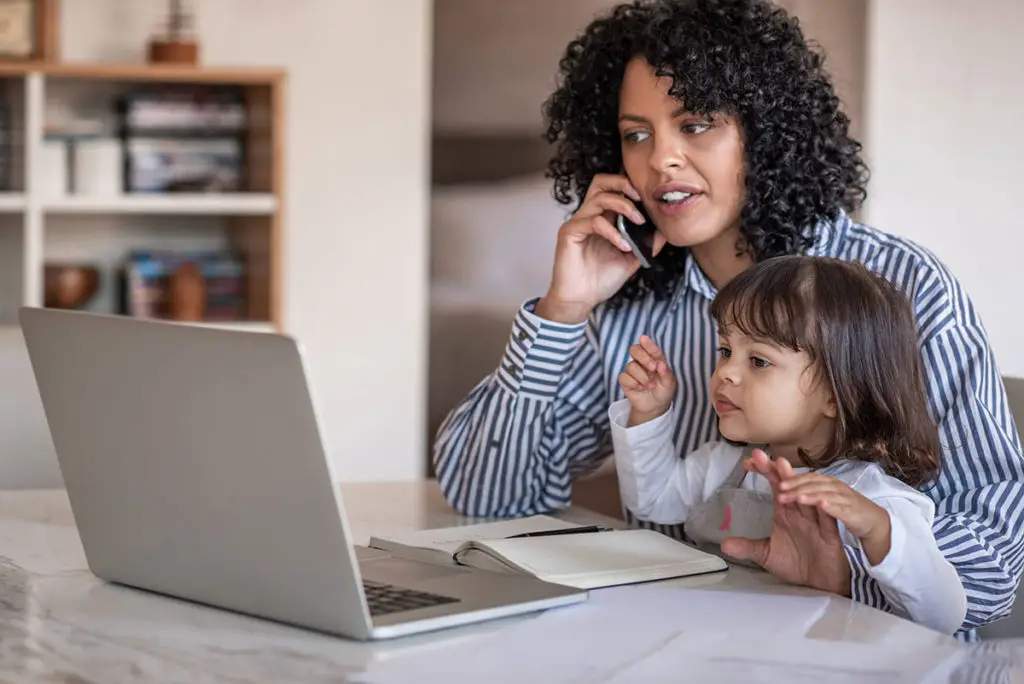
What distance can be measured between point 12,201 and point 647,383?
8.04 feet

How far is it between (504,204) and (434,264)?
0.27 meters

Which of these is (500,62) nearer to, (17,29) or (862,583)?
(17,29)

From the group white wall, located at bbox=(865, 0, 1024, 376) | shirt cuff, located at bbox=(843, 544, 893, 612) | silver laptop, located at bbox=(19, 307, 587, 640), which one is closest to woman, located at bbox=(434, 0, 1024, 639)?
shirt cuff, located at bbox=(843, 544, 893, 612)

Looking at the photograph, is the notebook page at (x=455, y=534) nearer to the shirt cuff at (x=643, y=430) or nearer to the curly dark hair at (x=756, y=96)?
the shirt cuff at (x=643, y=430)

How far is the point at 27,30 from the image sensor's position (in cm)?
364

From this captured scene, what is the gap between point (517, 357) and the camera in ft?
5.82

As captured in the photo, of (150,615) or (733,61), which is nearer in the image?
(150,615)

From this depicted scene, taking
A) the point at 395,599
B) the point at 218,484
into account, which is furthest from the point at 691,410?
the point at 218,484

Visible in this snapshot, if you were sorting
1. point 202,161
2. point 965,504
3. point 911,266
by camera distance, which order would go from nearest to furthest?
1. point 965,504
2. point 911,266
3. point 202,161

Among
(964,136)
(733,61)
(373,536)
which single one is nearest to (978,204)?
(964,136)

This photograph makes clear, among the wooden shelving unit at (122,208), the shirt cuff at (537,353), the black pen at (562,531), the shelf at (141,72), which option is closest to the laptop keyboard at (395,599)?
the black pen at (562,531)

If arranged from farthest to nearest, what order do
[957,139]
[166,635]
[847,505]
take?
1. [957,139]
2. [847,505]
3. [166,635]

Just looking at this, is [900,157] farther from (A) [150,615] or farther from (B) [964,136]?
(A) [150,615]

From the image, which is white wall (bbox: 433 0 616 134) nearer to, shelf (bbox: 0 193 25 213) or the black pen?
shelf (bbox: 0 193 25 213)
